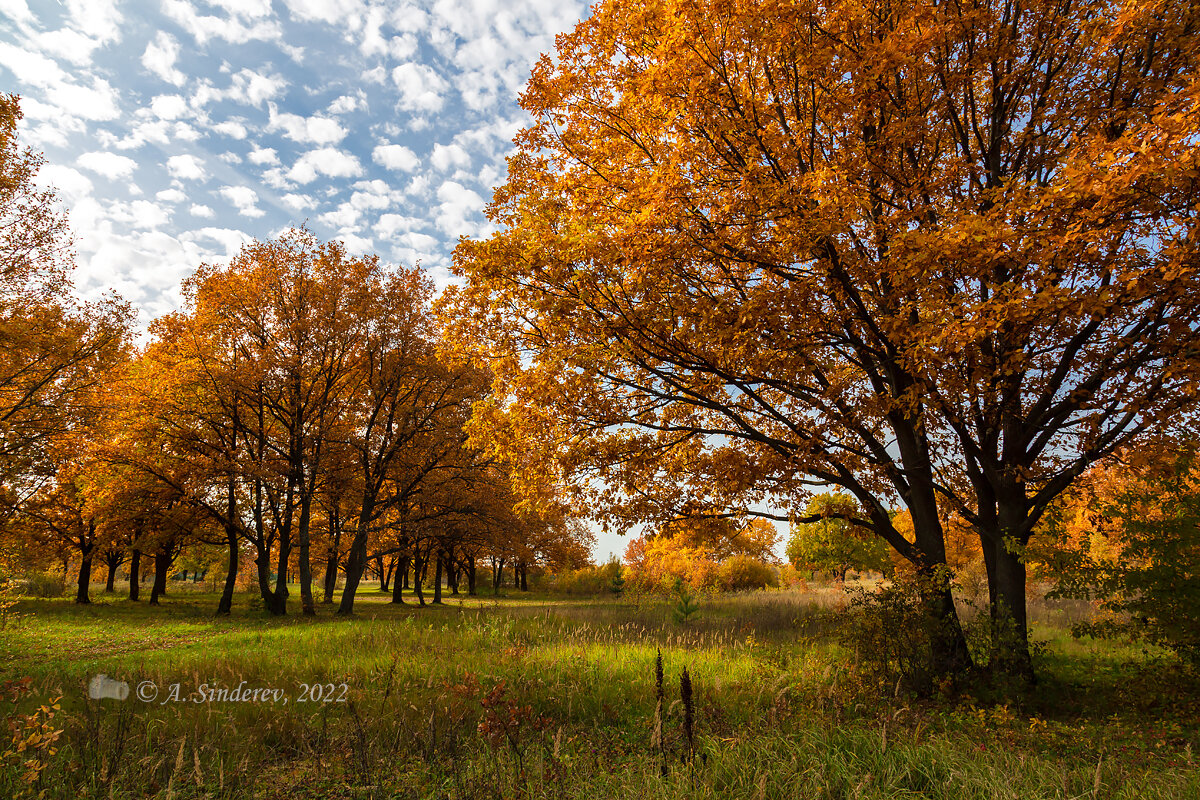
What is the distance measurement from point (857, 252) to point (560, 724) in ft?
25.7

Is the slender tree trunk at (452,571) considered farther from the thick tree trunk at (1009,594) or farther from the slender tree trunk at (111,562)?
the thick tree trunk at (1009,594)

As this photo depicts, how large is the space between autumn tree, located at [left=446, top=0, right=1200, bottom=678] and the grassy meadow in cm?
179

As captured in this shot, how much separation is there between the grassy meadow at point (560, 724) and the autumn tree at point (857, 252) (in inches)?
70.6

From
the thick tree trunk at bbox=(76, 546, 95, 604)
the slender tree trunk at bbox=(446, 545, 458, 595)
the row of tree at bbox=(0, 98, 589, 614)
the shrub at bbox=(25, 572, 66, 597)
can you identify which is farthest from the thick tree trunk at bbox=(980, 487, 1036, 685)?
the shrub at bbox=(25, 572, 66, 597)

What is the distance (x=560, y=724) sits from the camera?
6781 millimetres

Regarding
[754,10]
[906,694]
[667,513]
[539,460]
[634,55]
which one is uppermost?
[634,55]

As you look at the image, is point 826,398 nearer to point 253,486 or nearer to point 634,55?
point 634,55

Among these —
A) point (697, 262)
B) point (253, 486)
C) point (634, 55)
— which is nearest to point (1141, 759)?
point (697, 262)

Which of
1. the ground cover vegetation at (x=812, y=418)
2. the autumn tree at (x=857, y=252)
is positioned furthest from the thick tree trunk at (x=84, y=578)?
A: the autumn tree at (x=857, y=252)

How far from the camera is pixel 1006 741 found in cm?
573

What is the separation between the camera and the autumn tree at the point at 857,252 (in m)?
6.39

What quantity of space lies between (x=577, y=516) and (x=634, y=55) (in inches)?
315

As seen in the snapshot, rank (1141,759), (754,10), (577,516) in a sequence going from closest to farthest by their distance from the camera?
1. (1141,759)
2. (754,10)
3. (577,516)

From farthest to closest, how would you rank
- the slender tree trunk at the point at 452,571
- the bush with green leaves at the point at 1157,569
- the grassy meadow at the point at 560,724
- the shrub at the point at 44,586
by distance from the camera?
the slender tree trunk at the point at 452,571, the shrub at the point at 44,586, the bush with green leaves at the point at 1157,569, the grassy meadow at the point at 560,724
